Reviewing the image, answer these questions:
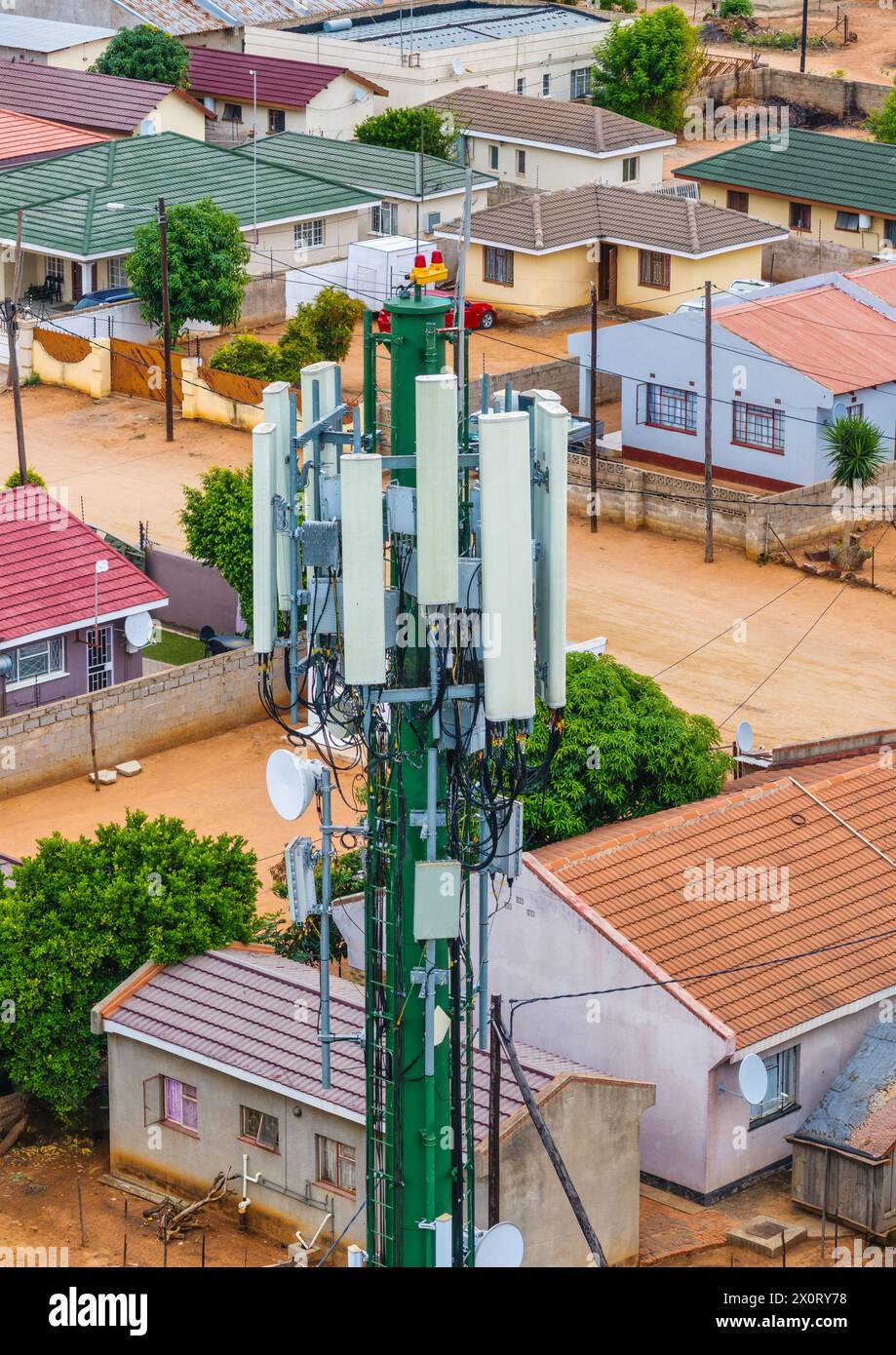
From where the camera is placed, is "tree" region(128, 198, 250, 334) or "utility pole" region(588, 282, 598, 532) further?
"tree" region(128, 198, 250, 334)

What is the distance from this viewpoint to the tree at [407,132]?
7962 centimetres

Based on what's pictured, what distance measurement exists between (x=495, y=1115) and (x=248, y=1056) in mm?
3716

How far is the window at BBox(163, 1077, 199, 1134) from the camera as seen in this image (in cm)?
2931

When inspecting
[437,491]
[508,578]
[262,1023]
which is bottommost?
[262,1023]

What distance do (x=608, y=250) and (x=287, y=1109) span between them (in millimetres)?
46349

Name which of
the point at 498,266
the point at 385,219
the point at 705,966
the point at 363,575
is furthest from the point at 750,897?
the point at 385,219

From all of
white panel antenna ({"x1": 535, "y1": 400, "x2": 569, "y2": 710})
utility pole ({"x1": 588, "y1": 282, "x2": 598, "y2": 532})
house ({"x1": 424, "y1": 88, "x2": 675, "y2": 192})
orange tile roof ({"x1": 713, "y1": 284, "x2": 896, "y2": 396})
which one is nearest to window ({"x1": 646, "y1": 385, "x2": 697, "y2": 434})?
utility pole ({"x1": 588, "y1": 282, "x2": 598, "y2": 532})

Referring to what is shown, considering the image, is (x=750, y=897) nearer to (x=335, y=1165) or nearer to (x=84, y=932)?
(x=335, y=1165)

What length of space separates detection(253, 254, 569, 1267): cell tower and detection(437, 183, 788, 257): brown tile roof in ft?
166

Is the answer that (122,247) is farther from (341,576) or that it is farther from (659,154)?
(341,576)

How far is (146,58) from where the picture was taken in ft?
276

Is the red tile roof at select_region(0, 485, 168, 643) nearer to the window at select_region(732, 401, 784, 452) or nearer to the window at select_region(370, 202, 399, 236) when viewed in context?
the window at select_region(732, 401, 784, 452)

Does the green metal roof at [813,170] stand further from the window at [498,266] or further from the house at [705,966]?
the house at [705,966]

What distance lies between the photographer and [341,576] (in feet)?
60.5
